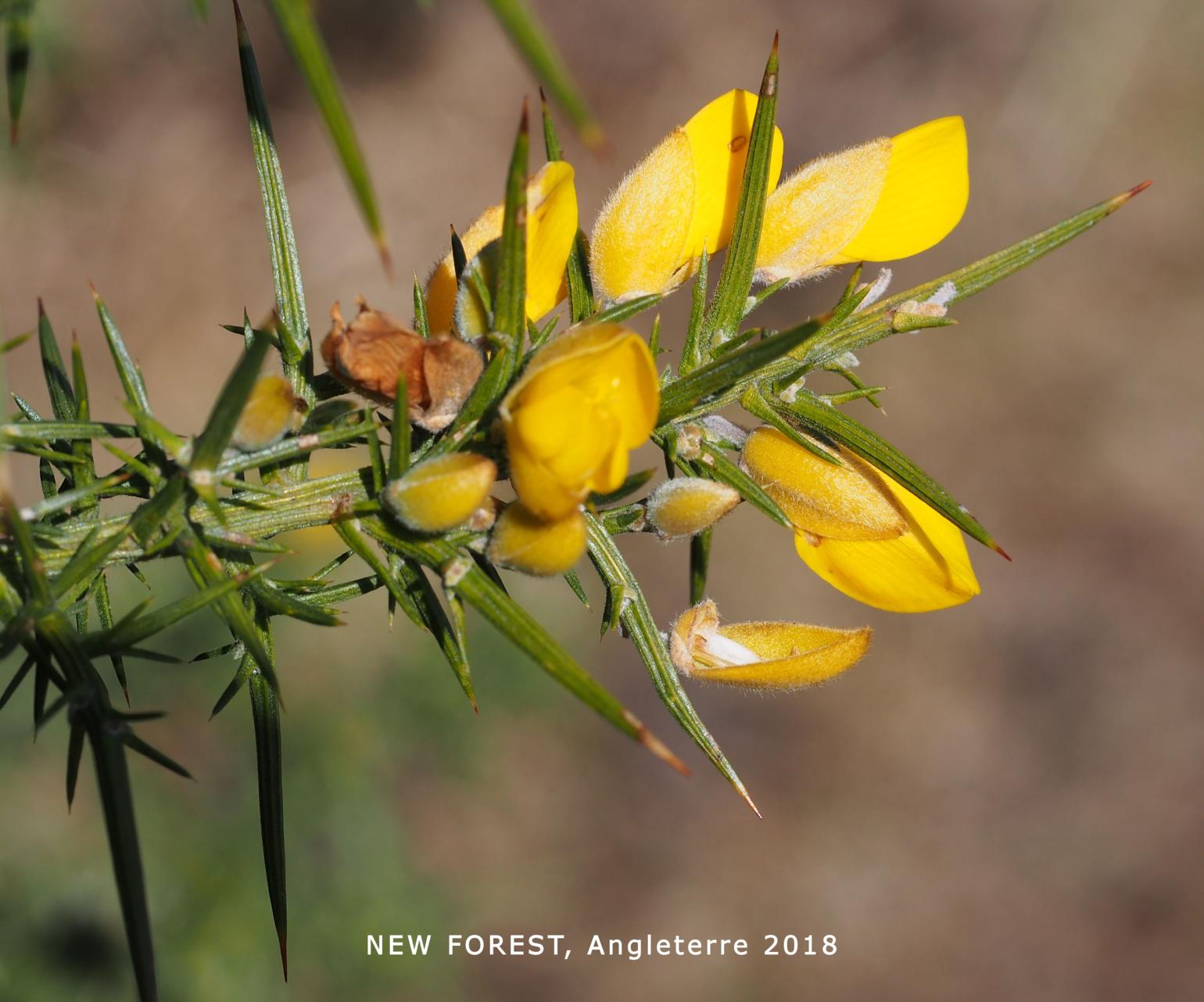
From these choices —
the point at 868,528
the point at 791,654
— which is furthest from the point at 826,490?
the point at 791,654

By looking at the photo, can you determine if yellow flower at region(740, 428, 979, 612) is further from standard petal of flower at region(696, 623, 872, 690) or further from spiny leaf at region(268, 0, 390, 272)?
spiny leaf at region(268, 0, 390, 272)

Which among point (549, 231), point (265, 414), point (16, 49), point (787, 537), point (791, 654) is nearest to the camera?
point (16, 49)

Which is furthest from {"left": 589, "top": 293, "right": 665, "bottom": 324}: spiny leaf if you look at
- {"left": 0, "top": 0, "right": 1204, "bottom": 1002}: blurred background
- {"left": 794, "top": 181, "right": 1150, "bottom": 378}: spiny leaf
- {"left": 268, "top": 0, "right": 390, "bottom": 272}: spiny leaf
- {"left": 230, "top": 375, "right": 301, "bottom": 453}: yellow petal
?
{"left": 0, "top": 0, "right": 1204, "bottom": 1002}: blurred background

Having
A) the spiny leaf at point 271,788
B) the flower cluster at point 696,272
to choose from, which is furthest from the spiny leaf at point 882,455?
the spiny leaf at point 271,788

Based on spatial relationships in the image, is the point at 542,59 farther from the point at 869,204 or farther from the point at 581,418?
the point at 869,204

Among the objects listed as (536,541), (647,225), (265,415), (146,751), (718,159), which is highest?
(718,159)

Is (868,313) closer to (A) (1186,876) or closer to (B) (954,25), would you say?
(B) (954,25)

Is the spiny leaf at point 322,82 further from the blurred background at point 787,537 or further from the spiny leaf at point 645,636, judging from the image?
the blurred background at point 787,537
